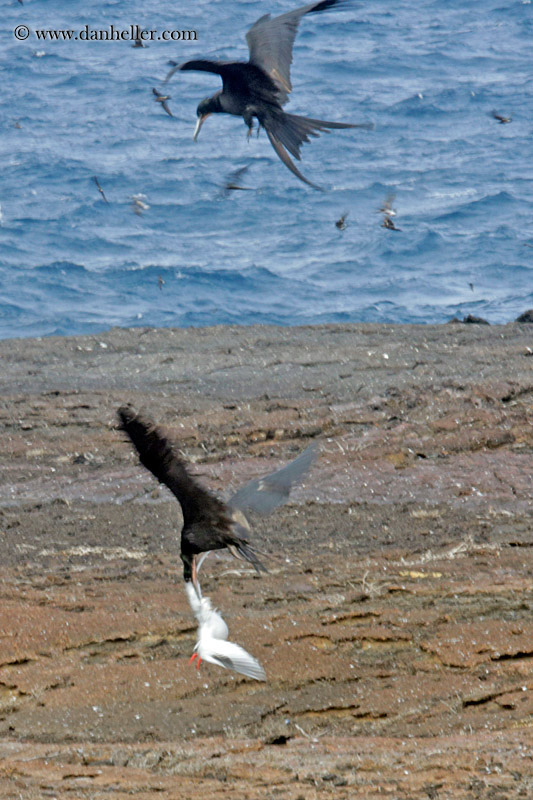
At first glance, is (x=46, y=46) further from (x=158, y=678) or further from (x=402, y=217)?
(x=158, y=678)

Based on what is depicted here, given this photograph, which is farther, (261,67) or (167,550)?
(261,67)

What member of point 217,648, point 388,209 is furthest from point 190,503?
point 388,209

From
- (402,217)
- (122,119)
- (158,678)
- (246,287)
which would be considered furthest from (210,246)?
(158,678)

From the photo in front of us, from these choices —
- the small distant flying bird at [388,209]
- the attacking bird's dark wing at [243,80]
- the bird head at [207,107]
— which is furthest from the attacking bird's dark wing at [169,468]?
the small distant flying bird at [388,209]

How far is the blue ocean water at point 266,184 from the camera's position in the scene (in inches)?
814

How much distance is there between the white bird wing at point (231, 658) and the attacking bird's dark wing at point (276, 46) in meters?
4.25

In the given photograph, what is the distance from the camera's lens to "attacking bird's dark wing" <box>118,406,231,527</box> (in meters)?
3.56

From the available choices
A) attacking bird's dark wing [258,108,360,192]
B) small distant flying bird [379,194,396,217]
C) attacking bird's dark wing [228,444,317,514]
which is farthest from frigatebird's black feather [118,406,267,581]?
small distant flying bird [379,194,396,217]

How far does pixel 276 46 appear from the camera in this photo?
22.9 feet

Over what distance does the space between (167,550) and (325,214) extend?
18.8m

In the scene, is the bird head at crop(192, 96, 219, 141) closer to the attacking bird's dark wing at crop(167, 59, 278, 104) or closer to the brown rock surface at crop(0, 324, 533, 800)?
the attacking bird's dark wing at crop(167, 59, 278, 104)

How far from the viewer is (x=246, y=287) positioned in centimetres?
2097

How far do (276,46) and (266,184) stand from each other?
2001 centimetres

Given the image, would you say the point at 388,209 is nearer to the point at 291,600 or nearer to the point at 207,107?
the point at 207,107
